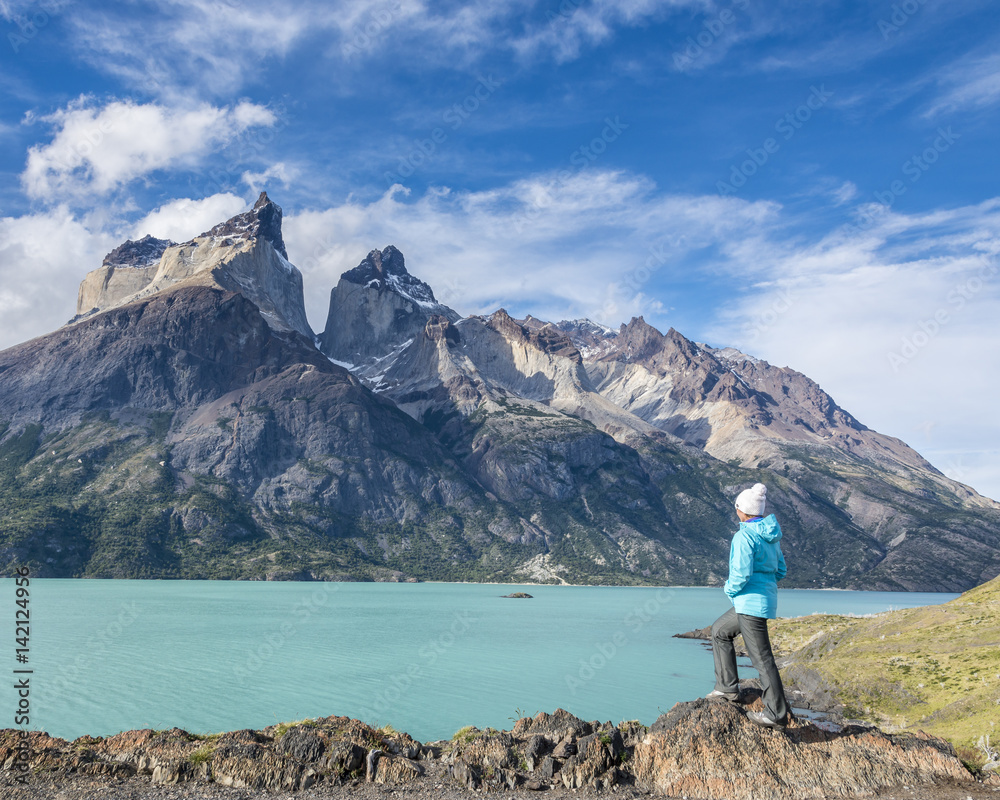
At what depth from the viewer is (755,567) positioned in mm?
12039

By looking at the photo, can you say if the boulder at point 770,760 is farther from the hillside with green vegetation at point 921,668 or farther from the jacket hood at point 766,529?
the hillside with green vegetation at point 921,668

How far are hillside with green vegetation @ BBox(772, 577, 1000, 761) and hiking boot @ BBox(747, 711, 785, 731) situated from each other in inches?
510

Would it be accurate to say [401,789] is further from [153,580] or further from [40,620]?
[153,580]

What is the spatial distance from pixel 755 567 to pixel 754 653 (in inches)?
62.0

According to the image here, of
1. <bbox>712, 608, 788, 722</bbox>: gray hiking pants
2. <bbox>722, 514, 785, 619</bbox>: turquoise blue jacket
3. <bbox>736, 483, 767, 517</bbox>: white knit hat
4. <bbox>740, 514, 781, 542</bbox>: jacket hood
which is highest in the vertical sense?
<bbox>736, 483, 767, 517</bbox>: white knit hat

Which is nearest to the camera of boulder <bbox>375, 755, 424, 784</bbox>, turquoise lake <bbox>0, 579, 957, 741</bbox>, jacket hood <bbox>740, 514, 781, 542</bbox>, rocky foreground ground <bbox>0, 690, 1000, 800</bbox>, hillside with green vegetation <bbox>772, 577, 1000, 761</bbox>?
jacket hood <bbox>740, 514, 781, 542</bbox>

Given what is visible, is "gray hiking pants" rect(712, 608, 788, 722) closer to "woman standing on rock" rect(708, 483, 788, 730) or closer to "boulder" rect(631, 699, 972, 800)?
"woman standing on rock" rect(708, 483, 788, 730)

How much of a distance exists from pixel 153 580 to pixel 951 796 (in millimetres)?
218736

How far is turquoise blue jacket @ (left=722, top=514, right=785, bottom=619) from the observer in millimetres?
11867

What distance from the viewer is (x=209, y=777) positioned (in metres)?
13.4

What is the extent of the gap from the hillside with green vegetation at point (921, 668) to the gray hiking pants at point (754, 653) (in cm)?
1351

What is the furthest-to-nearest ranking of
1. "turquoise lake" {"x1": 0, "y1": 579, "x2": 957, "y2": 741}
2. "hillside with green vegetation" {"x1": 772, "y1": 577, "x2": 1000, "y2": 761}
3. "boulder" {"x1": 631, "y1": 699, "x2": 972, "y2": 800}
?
1. "turquoise lake" {"x1": 0, "y1": 579, "x2": 957, "y2": 741}
2. "hillside with green vegetation" {"x1": 772, "y1": 577, "x2": 1000, "y2": 761}
3. "boulder" {"x1": 631, "y1": 699, "x2": 972, "y2": 800}

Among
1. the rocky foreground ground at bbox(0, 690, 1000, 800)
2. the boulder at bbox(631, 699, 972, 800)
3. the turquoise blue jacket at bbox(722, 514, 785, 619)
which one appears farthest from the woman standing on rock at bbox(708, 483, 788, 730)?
the rocky foreground ground at bbox(0, 690, 1000, 800)

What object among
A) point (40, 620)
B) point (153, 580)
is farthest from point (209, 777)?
point (153, 580)
